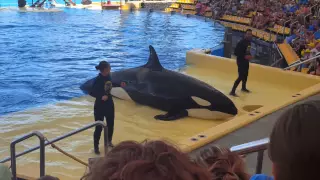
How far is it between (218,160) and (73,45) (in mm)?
18431

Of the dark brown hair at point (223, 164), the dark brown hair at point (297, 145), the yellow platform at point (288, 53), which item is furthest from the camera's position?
the yellow platform at point (288, 53)

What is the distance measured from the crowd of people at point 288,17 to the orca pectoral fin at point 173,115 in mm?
3485

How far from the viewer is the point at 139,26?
86.5ft

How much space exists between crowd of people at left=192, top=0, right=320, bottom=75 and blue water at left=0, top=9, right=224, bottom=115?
176cm

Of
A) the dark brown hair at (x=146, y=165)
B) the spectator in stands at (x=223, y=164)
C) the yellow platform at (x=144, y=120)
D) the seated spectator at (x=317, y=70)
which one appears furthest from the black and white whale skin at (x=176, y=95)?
the dark brown hair at (x=146, y=165)

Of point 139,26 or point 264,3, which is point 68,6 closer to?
point 139,26

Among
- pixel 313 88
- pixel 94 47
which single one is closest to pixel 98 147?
pixel 313 88

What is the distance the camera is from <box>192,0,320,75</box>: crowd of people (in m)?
11.8

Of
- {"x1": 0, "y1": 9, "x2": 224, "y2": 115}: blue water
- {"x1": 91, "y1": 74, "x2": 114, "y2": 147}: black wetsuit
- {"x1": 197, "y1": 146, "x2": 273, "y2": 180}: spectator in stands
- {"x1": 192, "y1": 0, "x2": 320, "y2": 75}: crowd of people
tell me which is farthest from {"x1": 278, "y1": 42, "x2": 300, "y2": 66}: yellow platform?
{"x1": 197, "y1": 146, "x2": 273, "y2": 180}: spectator in stands

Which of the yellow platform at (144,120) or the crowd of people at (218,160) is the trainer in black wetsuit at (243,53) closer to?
the yellow platform at (144,120)

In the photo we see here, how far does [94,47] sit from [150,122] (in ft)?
38.5

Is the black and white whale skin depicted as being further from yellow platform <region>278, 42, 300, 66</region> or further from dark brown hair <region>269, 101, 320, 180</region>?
dark brown hair <region>269, 101, 320, 180</region>

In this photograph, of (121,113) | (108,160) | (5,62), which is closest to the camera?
(108,160)

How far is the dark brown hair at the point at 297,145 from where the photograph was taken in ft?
4.79
